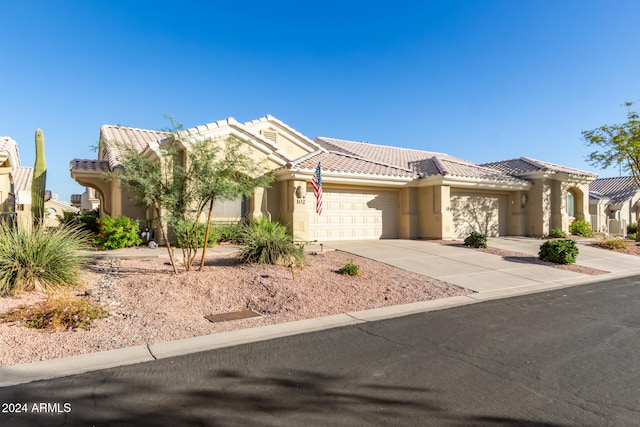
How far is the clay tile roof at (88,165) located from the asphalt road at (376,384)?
48.3 feet

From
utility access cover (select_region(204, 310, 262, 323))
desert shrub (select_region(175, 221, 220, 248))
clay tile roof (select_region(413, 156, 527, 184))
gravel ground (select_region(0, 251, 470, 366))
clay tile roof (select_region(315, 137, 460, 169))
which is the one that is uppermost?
clay tile roof (select_region(315, 137, 460, 169))

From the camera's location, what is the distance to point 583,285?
10.7 meters

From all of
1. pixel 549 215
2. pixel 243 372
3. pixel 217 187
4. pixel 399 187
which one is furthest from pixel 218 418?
pixel 549 215

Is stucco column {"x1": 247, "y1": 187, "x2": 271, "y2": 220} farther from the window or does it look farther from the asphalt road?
the window

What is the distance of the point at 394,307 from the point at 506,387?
3.77 metres

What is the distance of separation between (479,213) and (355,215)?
7.23m

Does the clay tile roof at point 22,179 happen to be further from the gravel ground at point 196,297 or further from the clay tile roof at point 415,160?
the gravel ground at point 196,297

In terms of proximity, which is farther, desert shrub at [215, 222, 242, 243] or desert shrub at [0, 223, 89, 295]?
desert shrub at [215, 222, 242, 243]

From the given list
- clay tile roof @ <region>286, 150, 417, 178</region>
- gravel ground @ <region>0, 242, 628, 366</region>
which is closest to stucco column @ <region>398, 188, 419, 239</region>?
clay tile roof @ <region>286, 150, 417, 178</region>

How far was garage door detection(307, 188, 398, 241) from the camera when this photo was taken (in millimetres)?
17734

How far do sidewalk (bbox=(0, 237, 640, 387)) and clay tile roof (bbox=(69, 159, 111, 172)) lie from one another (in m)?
6.04

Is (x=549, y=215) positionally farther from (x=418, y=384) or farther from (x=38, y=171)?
(x=38, y=171)

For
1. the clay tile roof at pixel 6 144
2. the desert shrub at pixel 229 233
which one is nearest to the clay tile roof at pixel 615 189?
the desert shrub at pixel 229 233

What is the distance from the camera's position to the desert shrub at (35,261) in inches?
292
